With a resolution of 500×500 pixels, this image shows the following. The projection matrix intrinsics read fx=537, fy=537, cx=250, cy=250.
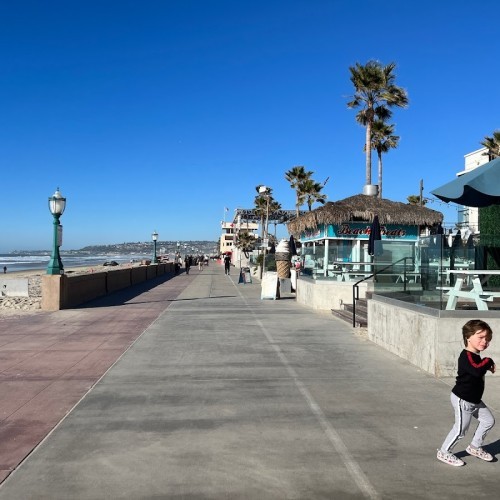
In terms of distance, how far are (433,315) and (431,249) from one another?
1277 millimetres

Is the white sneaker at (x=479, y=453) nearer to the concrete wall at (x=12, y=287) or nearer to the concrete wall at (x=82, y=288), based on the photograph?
the concrete wall at (x=82, y=288)

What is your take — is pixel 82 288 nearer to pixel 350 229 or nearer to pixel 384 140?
pixel 350 229

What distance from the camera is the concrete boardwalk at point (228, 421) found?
3953 mm

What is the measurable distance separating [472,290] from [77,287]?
13.3 m

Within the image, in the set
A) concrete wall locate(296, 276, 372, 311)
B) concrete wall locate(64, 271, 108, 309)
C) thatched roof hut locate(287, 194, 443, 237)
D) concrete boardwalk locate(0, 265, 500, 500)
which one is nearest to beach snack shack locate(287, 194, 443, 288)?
thatched roof hut locate(287, 194, 443, 237)

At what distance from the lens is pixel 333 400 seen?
6.26 m

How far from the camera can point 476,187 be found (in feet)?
23.1

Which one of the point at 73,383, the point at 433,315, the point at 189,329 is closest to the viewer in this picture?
the point at 73,383

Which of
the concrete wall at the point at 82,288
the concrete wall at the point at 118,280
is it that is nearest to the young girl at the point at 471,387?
the concrete wall at the point at 82,288

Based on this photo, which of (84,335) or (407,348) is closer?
(407,348)

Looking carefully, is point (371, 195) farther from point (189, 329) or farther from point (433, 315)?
point (433, 315)

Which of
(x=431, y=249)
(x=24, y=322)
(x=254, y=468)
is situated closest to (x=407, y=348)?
(x=431, y=249)

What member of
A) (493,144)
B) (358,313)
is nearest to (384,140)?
(493,144)

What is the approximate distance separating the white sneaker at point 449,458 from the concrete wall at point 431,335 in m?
3.09
